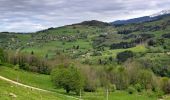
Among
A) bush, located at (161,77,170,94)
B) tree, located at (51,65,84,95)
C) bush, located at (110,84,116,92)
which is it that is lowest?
bush, located at (161,77,170,94)

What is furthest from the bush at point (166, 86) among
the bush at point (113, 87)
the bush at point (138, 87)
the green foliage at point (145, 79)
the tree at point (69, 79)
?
the tree at point (69, 79)

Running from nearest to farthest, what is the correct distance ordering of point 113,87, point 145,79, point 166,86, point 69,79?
point 69,79
point 113,87
point 166,86
point 145,79

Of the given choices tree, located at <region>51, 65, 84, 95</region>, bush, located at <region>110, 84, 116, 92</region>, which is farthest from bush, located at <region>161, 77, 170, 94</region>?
tree, located at <region>51, 65, 84, 95</region>

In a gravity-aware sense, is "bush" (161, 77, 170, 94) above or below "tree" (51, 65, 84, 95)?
below

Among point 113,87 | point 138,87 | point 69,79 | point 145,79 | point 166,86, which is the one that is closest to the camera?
point 69,79

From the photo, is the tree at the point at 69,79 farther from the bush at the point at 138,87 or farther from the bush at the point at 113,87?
the bush at the point at 138,87

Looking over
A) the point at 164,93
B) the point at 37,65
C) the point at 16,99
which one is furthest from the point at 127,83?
the point at 16,99

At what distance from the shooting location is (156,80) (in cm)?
18700

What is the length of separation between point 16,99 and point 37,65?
156992 millimetres

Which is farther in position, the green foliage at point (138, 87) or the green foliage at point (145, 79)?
the green foliage at point (145, 79)

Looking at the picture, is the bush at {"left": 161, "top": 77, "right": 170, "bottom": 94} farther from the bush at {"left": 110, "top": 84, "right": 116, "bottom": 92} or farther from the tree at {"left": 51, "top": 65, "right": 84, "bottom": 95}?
the tree at {"left": 51, "top": 65, "right": 84, "bottom": 95}

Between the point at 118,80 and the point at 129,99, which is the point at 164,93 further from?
the point at 129,99

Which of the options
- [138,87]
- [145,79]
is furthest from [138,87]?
[145,79]

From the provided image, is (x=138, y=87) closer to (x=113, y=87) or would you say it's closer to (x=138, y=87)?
(x=138, y=87)
